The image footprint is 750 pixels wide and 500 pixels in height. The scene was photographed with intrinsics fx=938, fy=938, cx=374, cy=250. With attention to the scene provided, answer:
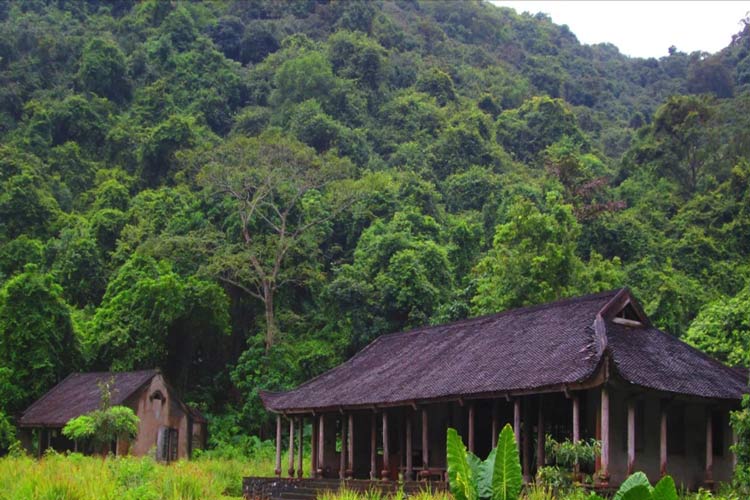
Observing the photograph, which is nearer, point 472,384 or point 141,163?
point 472,384

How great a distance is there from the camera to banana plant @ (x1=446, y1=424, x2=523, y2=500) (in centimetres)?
1031

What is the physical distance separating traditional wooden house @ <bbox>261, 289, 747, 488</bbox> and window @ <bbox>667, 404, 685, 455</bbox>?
0.09 ft

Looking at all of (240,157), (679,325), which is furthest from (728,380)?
(240,157)

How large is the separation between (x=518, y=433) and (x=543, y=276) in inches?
566

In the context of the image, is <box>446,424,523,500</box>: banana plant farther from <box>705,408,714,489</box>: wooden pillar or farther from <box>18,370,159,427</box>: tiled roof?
<box>18,370,159,427</box>: tiled roof

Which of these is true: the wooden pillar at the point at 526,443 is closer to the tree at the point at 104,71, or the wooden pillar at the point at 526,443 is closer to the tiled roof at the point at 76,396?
the tiled roof at the point at 76,396

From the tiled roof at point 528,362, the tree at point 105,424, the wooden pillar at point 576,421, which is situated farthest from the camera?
the tree at point 105,424

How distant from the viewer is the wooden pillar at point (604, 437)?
650 inches

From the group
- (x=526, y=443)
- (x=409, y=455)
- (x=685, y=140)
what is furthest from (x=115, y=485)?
(x=685, y=140)

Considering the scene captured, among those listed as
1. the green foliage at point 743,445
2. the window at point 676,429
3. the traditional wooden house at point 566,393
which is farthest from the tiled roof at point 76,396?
the green foliage at point 743,445

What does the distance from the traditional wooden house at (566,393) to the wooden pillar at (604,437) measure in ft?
0.07

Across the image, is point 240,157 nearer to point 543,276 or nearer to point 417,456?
point 543,276

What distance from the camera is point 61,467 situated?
15.3 meters

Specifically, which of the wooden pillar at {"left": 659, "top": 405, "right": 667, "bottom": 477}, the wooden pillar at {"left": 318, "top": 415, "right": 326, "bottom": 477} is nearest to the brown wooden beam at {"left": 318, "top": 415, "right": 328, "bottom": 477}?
the wooden pillar at {"left": 318, "top": 415, "right": 326, "bottom": 477}
